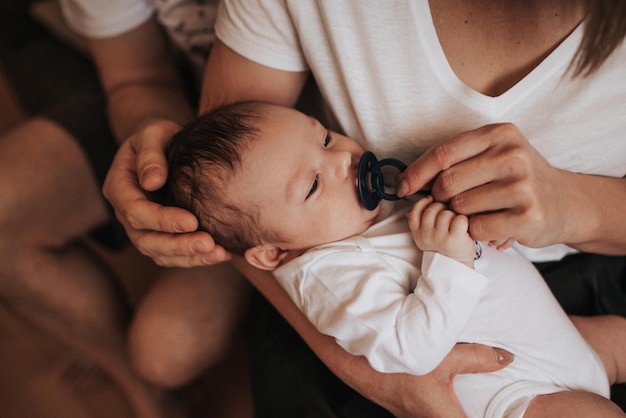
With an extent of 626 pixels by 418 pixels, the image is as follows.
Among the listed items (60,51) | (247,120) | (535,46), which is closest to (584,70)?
(535,46)

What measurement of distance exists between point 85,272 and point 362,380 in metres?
0.82

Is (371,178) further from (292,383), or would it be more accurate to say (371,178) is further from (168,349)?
(168,349)

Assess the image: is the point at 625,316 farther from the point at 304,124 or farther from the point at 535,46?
the point at 304,124

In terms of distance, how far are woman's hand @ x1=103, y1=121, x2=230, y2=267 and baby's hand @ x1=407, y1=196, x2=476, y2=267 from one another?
1.01 ft

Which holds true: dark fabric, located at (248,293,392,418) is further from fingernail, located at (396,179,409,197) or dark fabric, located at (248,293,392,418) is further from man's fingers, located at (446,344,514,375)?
fingernail, located at (396,179,409,197)

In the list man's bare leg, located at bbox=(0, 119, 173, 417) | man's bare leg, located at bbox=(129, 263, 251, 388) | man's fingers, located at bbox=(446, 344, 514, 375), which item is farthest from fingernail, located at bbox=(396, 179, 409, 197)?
man's bare leg, located at bbox=(0, 119, 173, 417)

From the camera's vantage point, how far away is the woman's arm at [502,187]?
0.69 metres

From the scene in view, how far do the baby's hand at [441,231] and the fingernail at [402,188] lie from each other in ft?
0.09

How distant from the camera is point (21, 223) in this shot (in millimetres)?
1219

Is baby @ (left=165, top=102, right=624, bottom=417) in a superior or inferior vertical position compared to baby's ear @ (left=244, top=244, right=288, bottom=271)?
superior

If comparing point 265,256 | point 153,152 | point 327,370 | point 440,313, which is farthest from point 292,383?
point 153,152

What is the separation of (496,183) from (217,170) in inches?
15.5

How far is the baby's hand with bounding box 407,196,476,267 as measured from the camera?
29.1 inches

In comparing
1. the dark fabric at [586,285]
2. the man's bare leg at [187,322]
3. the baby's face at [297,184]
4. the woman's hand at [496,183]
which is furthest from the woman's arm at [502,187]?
the man's bare leg at [187,322]
